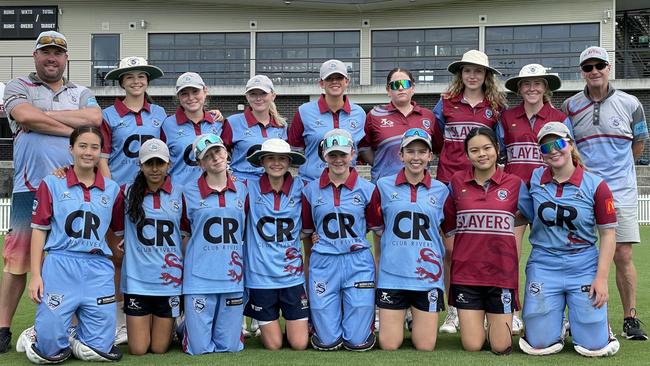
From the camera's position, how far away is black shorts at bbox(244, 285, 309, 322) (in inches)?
239

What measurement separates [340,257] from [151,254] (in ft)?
5.23

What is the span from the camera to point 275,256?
6.08 m

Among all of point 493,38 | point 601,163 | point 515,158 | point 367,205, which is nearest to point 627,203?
point 601,163

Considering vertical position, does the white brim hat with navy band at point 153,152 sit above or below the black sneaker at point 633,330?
above

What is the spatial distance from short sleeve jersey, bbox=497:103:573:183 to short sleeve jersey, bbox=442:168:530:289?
512mm

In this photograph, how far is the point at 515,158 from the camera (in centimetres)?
650

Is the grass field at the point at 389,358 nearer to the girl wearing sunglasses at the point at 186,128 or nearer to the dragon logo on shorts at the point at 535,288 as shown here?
the dragon logo on shorts at the point at 535,288

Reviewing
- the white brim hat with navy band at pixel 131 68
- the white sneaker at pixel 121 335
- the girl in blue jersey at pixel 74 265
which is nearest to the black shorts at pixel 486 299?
the girl in blue jersey at pixel 74 265

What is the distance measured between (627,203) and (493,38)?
22874 mm

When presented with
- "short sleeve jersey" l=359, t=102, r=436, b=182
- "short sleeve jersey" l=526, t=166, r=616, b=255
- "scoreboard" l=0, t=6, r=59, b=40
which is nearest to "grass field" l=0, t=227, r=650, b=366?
"short sleeve jersey" l=526, t=166, r=616, b=255

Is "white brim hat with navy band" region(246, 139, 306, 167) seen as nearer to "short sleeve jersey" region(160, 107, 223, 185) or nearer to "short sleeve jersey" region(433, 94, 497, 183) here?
"short sleeve jersey" region(160, 107, 223, 185)

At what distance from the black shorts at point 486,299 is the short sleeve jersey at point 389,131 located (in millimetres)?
1388

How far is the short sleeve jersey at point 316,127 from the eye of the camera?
6684 mm

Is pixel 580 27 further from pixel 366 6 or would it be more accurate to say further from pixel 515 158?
pixel 515 158
